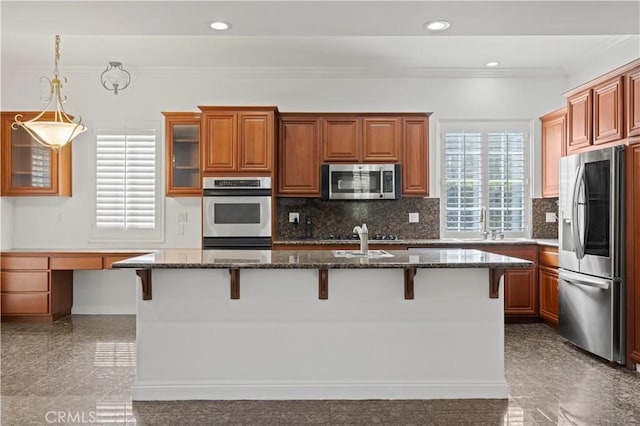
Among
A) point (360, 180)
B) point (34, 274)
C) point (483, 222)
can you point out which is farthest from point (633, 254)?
point (34, 274)

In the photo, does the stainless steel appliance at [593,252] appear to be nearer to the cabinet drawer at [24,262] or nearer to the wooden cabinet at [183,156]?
the wooden cabinet at [183,156]

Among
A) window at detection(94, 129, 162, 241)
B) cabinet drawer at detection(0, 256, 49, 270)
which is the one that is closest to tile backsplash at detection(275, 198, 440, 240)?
window at detection(94, 129, 162, 241)

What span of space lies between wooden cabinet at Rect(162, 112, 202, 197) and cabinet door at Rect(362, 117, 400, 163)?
196 cm

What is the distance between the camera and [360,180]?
18.3 feet

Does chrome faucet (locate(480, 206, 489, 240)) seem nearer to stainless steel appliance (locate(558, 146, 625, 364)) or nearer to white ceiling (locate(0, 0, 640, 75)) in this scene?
stainless steel appliance (locate(558, 146, 625, 364))

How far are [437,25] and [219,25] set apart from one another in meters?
1.53

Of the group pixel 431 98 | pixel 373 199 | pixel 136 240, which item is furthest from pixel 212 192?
pixel 431 98

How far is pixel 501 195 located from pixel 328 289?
361 centimetres

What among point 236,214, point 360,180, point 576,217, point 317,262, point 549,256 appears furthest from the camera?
point 360,180

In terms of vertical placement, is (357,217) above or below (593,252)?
above

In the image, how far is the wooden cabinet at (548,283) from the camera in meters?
5.00

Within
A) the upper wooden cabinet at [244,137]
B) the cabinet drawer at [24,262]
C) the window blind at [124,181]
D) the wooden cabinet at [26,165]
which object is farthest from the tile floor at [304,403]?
the upper wooden cabinet at [244,137]

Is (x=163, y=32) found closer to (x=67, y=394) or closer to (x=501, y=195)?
(x=67, y=394)

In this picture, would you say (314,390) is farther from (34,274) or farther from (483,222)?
(34,274)
